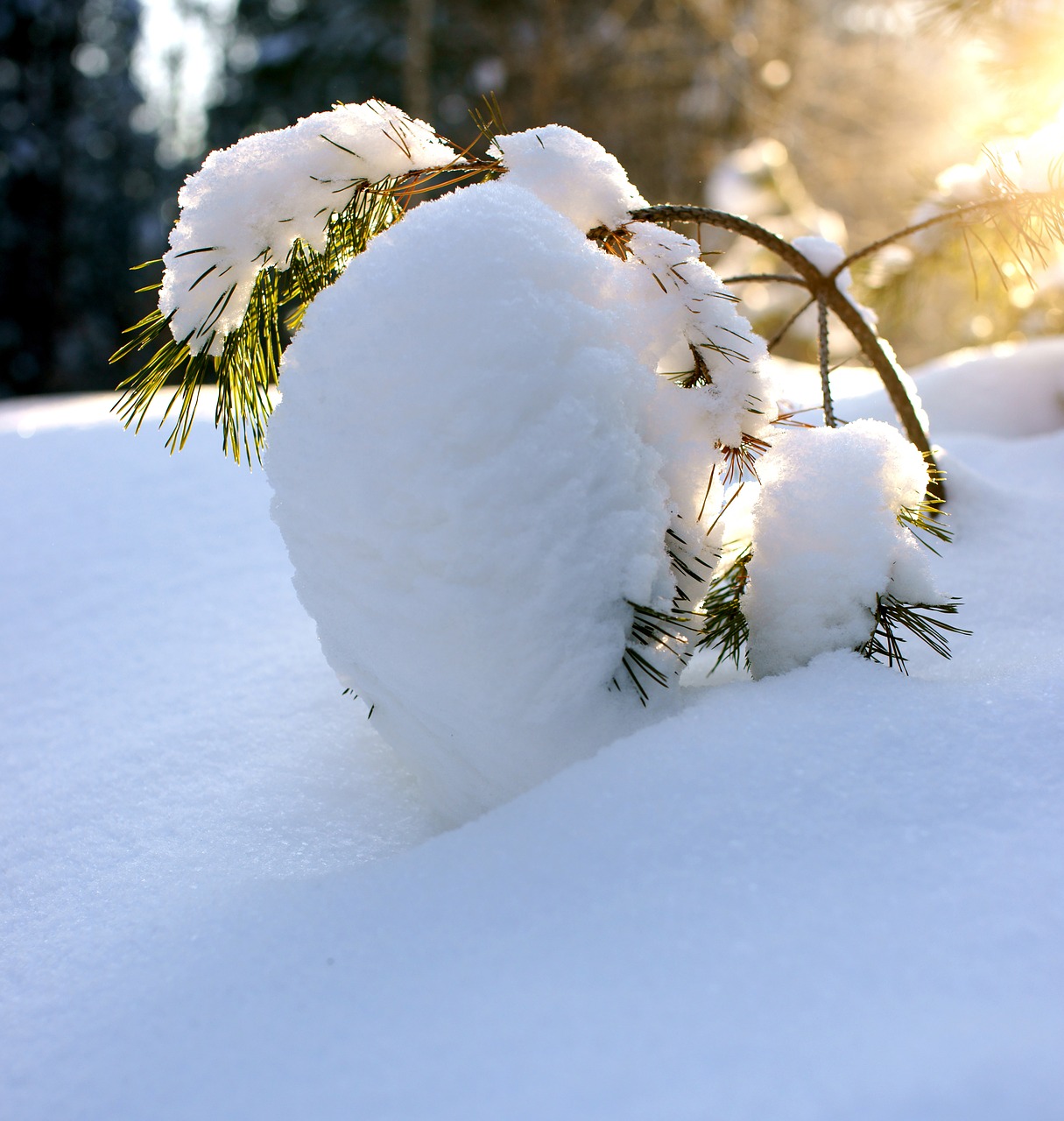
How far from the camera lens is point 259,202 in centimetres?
109

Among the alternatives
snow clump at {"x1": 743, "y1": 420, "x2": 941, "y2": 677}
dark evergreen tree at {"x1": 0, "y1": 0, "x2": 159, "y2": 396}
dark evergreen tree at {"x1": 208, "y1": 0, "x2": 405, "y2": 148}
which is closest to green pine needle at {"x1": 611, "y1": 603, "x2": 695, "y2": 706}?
snow clump at {"x1": 743, "y1": 420, "x2": 941, "y2": 677}

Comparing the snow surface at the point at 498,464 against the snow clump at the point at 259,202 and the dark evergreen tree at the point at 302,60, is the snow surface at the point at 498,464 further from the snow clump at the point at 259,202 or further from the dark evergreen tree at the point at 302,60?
the dark evergreen tree at the point at 302,60

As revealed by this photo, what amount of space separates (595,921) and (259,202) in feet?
2.98

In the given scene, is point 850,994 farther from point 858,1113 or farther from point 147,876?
point 147,876

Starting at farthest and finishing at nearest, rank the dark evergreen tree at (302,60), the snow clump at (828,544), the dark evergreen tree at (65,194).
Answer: the dark evergreen tree at (302,60)
the dark evergreen tree at (65,194)
the snow clump at (828,544)

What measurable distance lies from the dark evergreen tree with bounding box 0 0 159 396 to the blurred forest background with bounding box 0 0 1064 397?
2 centimetres

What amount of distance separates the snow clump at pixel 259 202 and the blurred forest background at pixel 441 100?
6.50m

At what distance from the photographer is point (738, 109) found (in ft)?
31.0

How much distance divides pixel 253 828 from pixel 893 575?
89cm

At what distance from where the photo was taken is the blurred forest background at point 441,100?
929 centimetres

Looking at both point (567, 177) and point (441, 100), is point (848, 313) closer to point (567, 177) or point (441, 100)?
point (567, 177)

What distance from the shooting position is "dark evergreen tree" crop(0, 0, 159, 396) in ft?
37.1

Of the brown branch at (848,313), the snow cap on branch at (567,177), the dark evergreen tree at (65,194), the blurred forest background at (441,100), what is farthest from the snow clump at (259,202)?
the dark evergreen tree at (65,194)

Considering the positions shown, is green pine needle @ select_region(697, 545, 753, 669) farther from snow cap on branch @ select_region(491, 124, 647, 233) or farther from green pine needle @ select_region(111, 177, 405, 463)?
green pine needle @ select_region(111, 177, 405, 463)
